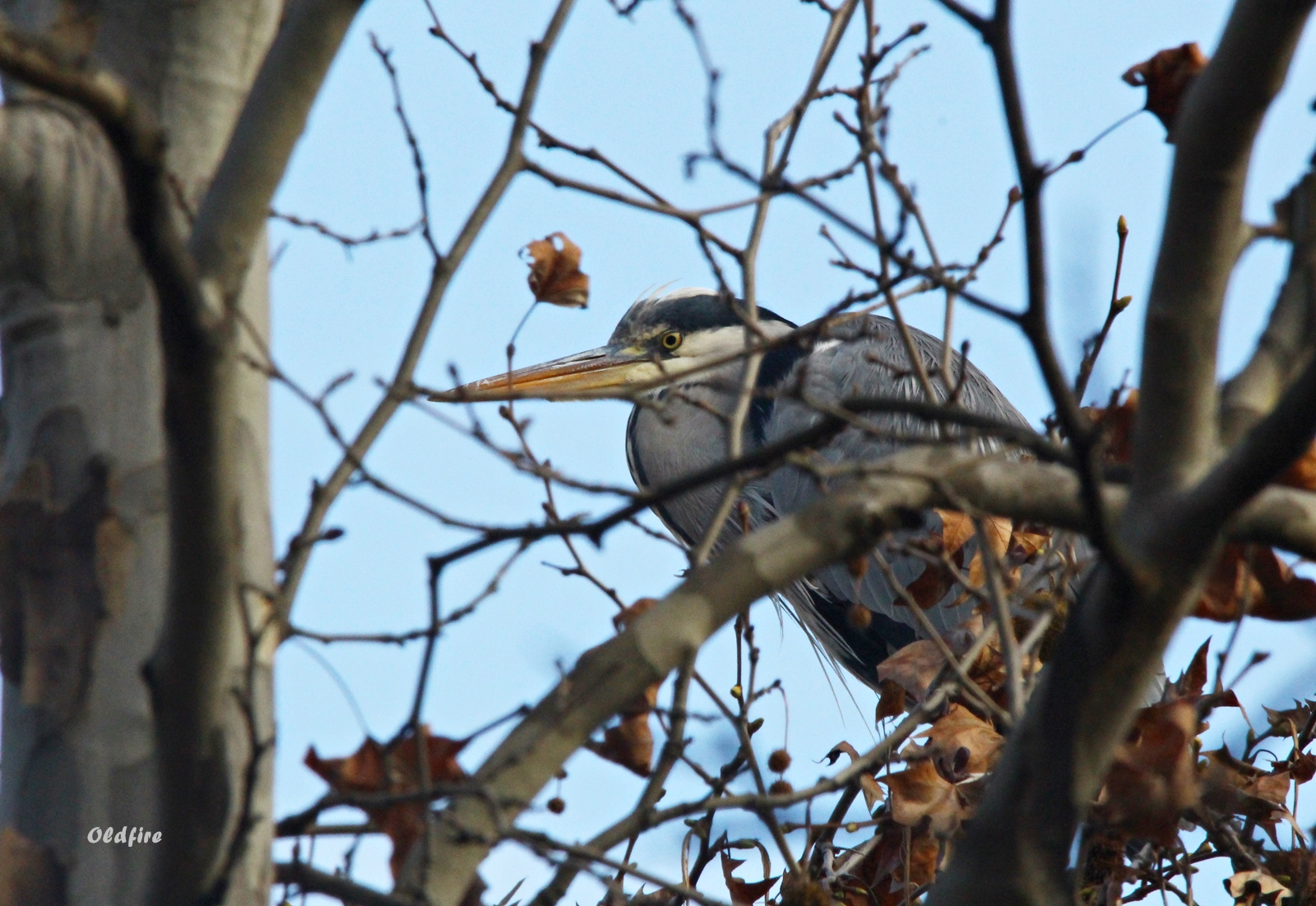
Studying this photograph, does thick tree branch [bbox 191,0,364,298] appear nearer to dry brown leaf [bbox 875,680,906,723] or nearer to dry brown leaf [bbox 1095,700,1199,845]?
dry brown leaf [bbox 1095,700,1199,845]

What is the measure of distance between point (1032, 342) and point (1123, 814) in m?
0.55

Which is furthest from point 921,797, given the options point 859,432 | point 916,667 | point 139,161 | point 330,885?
point 859,432

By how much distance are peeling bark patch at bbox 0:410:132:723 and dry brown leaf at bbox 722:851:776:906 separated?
1.32 m

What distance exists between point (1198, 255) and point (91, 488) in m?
1.00

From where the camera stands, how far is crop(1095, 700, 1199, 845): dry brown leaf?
1.33 meters

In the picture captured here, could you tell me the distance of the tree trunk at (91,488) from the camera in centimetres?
125

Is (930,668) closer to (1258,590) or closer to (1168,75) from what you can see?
(1258,590)

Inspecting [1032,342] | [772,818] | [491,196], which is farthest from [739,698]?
[1032,342]

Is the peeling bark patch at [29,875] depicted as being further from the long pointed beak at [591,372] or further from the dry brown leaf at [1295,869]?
Result: the long pointed beak at [591,372]

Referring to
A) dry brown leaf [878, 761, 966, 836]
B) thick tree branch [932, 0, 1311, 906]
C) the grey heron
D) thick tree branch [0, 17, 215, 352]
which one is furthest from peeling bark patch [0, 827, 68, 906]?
the grey heron

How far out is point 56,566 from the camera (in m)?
1.30

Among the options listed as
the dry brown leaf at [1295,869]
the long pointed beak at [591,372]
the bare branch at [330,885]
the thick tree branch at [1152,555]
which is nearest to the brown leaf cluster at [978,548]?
the dry brown leaf at [1295,869]

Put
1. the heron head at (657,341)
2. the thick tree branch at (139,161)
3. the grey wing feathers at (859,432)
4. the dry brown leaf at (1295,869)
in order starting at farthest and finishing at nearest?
1. the heron head at (657,341)
2. the grey wing feathers at (859,432)
3. the dry brown leaf at (1295,869)
4. the thick tree branch at (139,161)

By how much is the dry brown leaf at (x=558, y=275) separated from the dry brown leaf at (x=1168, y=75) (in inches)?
31.6
